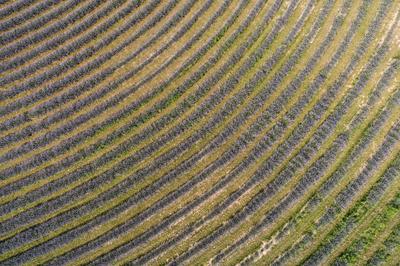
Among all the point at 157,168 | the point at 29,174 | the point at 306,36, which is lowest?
the point at 157,168

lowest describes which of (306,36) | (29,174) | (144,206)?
(144,206)

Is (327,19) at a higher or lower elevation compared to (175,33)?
lower

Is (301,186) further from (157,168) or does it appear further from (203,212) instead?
(157,168)

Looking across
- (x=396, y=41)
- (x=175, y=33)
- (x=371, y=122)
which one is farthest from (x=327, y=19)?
(x=175, y=33)

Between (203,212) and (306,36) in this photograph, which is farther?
(306,36)

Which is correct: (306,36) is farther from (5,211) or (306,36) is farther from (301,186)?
(5,211)

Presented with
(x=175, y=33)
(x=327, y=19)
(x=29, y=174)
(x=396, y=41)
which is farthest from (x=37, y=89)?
(x=396, y=41)
